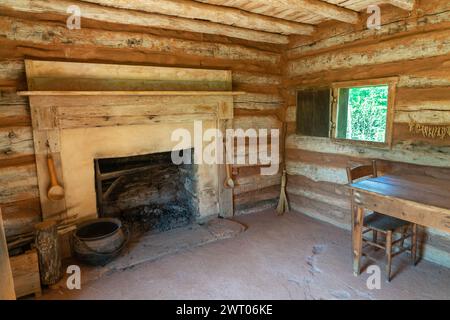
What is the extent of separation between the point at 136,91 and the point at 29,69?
92cm

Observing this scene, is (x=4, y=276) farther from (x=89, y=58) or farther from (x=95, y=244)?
(x=89, y=58)

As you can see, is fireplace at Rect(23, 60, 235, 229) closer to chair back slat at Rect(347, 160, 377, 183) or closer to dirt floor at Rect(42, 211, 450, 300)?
dirt floor at Rect(42, 211, 450, 300)

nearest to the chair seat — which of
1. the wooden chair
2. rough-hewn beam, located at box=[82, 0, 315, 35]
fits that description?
the wooden chair

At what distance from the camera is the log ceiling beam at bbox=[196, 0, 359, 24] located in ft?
8.43

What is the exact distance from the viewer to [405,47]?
2873 millimetres

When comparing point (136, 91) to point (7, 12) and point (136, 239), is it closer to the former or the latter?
point (7, 12)

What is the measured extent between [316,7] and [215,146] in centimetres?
192

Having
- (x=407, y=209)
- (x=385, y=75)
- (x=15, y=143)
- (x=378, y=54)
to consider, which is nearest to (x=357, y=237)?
(x=407, y=209)

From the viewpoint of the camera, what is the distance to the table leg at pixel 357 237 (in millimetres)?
2580

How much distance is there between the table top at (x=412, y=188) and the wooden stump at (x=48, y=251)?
8.72ft

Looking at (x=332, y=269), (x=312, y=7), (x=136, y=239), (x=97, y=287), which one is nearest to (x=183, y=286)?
(x=97, y=287)

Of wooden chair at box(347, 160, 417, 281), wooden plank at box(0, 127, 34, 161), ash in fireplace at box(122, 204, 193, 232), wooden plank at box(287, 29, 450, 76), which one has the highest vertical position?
wooden plank at box(287, 29, 450, 76)

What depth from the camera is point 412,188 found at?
7.91 feet

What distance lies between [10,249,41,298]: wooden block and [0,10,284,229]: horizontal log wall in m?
0.54
